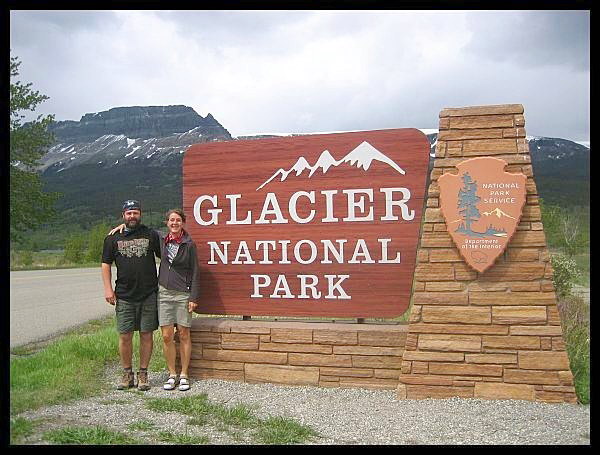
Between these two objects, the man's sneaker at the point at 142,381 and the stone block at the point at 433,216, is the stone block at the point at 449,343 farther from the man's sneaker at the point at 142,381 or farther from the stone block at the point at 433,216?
the man's sneaker at the point at 142,381

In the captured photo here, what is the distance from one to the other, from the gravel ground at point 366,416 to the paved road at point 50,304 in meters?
4.55

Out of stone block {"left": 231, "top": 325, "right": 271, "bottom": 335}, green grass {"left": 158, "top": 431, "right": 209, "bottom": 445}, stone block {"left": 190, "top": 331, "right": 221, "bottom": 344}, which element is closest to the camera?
green grass {"left": 158, "top": 431, "right": 209, "bottom": 445}

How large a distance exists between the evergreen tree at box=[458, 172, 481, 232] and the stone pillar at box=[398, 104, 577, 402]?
0.18 m

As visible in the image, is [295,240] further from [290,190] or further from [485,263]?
[485,263]

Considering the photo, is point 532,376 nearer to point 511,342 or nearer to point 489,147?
point 511,342

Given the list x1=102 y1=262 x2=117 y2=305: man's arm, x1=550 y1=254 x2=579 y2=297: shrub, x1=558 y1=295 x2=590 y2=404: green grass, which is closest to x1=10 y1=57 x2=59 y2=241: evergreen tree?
x1=102 y1=262 x2=117 y2=305: man's arm

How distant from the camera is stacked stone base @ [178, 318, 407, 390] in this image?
183 inches

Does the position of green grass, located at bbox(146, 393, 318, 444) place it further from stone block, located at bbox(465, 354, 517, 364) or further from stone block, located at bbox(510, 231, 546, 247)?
stone block, located at bbox(510, 231, 546, 247)

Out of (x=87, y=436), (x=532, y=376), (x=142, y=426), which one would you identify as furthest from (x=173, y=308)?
(x=532, y=376)

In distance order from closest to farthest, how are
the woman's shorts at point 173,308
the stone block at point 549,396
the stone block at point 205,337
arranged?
the stone block at point 549,396 < the woman's shorts at point 173,308 < the stone block at point 205,337

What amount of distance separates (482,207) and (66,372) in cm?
402

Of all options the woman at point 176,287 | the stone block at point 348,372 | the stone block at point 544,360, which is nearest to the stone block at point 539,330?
the stone block at point 544,360

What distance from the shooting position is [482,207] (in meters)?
4.33

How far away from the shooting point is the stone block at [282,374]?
4.80 m
